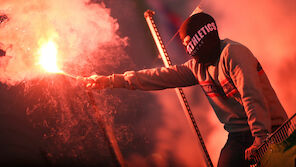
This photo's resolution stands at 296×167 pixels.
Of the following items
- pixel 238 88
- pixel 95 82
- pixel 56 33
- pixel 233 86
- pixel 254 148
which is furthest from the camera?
pixel 56 33

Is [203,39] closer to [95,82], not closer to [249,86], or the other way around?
[249,86]

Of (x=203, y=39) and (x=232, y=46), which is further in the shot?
(x=203, y=39)

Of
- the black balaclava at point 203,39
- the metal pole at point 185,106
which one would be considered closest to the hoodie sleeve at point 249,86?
the black balaclava at point 203,39

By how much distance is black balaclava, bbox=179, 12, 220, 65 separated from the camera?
2.11 metres

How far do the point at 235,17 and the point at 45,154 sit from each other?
550 cm

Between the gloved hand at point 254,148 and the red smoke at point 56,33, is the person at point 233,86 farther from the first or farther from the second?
the red smoke at point 56,33

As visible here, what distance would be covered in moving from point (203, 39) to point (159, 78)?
2.41 feet

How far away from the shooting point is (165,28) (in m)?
3.99

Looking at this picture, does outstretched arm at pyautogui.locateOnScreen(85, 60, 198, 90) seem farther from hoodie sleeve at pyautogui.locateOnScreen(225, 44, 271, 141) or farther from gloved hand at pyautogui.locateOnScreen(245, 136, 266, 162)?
gloved hand at pyautogui.locateOnScreen(245, 136, 266, 162)

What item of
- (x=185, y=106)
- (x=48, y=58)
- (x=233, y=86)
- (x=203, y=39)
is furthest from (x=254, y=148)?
(x=48, y=58)

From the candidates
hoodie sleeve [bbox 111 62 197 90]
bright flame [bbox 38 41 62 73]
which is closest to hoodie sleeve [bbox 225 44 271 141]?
hoodie sleeve [bbox 111 62 197 90]

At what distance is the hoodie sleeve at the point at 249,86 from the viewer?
1744 millimetres

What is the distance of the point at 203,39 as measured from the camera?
2.12 m

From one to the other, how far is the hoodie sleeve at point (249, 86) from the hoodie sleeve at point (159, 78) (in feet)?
2.24
